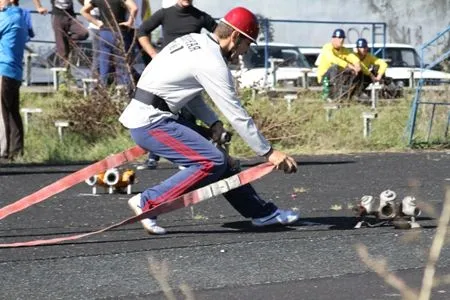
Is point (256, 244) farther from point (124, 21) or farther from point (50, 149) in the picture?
point (124, 21)

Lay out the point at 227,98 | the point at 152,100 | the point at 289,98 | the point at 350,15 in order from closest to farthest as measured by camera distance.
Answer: the point at 227,98 → the point at 152,100 → the point at 289,98 → the point at 350,15

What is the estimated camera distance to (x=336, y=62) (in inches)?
771

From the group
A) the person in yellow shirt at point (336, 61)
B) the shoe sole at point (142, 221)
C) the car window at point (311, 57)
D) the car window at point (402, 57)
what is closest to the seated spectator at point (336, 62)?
the person in yellow shirt at point (336, 61)

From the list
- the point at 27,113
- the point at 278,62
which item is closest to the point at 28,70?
the point at 278,62

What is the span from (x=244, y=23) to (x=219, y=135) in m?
0.85

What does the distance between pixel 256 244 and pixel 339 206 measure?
6.81 feet

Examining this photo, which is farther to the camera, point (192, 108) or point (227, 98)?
point (192, 108)

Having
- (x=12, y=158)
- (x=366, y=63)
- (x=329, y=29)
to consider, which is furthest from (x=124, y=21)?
(x=329, y=29)

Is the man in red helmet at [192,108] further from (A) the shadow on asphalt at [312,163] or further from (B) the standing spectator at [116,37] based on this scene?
(B) the standing spectator at [116,37]

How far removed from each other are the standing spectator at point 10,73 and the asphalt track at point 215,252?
2.37 metres

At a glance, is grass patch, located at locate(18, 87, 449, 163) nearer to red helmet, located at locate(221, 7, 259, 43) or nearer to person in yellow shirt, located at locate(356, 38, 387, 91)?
person in yellow shirt, located at locate(356, 38, 387, 91)

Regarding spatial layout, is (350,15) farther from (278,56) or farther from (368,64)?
(368,64)

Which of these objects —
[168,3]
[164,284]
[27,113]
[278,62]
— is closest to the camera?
[164,284]

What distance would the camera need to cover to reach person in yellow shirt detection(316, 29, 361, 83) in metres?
19.4
